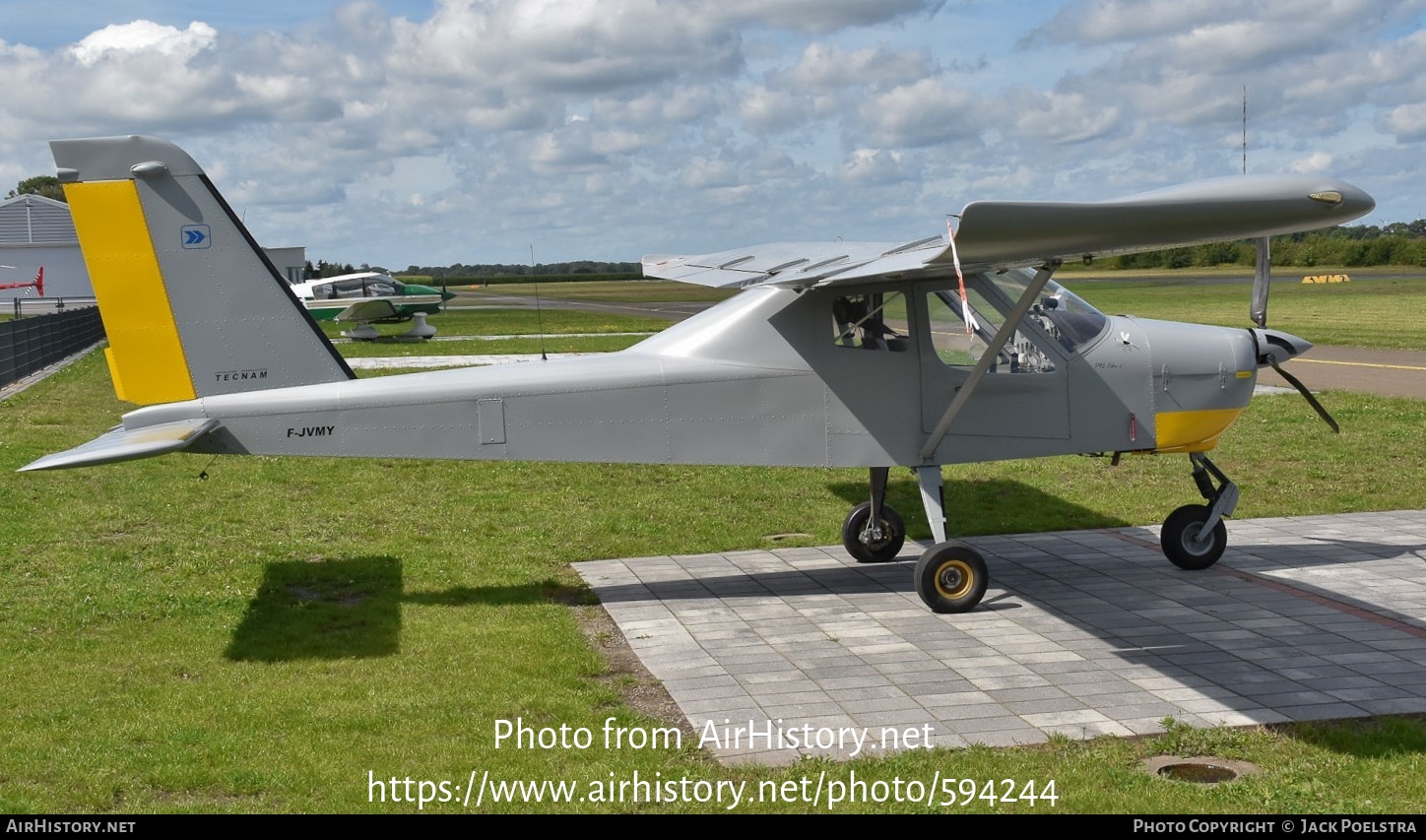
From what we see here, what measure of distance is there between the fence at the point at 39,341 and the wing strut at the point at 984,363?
19.9m

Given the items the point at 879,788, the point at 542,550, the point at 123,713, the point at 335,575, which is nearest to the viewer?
the point at 879,788

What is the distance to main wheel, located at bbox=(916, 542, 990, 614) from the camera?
953cm

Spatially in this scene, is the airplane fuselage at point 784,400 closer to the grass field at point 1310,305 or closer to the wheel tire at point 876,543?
the wheel tire at point 876,543

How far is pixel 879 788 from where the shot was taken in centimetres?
612

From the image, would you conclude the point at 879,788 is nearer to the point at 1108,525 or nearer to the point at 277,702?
the point at 277,702

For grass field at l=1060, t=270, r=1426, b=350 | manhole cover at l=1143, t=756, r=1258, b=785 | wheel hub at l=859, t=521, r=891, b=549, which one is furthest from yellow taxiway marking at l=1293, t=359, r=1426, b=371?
manhole cover at l=1143, t=756, r=1258, b=785

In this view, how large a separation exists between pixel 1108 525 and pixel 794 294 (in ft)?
15.6

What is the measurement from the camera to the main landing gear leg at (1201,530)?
10703 millimetres

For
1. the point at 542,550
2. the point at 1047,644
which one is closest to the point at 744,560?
the point at 542,550

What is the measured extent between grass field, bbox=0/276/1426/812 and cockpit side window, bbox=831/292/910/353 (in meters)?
3.00

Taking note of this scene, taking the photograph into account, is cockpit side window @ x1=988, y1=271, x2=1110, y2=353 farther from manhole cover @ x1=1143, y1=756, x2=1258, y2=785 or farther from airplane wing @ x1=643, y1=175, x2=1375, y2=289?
manhole cover @ x1=1143, y1=756, x2=1258, y2=785

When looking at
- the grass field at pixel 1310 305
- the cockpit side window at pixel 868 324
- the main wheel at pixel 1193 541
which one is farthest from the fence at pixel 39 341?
the grass field at pixel 1310 305

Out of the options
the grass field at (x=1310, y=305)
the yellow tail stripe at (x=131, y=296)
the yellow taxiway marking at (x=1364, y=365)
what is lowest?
the grass field at (x=1310, y=305)

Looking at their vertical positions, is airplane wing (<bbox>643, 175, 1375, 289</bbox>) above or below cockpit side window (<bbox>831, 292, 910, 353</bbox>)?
above
